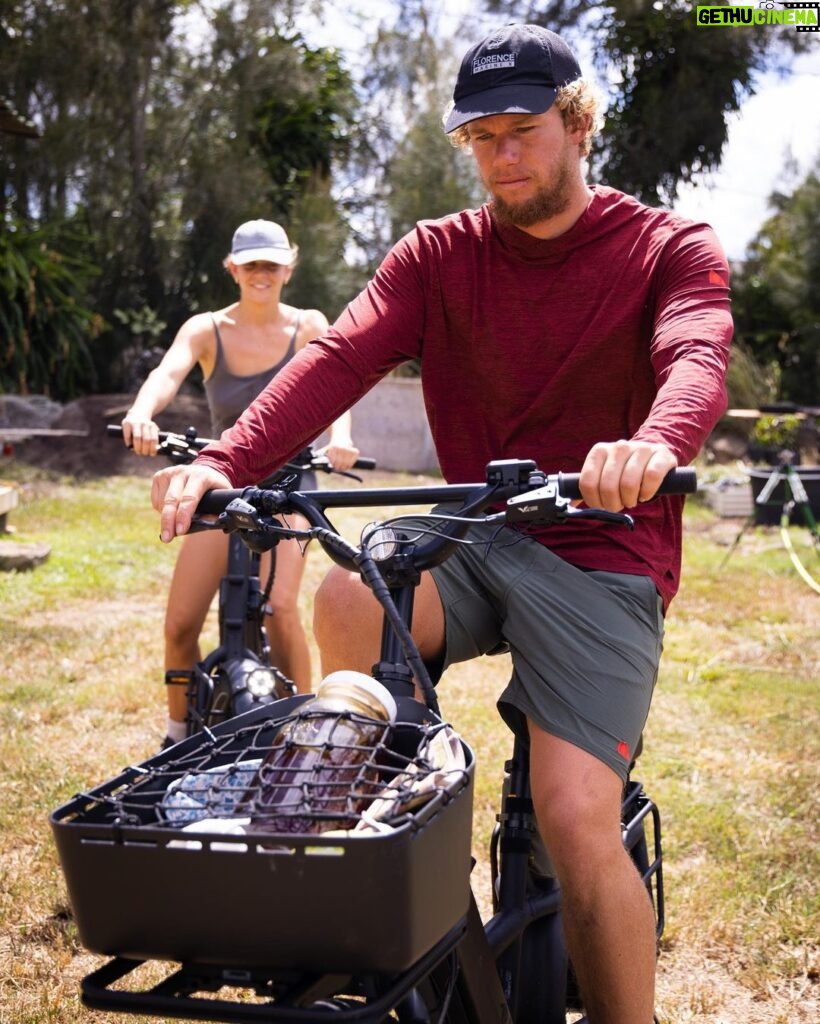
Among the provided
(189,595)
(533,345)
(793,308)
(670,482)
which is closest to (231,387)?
(189,595)

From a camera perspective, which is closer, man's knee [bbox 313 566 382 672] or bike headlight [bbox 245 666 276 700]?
man's knee [bbox 313 566 382 672]

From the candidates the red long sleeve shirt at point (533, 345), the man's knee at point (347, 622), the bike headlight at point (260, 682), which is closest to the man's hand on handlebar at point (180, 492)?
the red long sleeve shirt at point (533, 345)

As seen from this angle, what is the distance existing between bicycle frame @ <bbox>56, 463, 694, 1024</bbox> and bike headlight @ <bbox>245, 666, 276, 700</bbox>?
137cm

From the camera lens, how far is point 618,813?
7.06ft

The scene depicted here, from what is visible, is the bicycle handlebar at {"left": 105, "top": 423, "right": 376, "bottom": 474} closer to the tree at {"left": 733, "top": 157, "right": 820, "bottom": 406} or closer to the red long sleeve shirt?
the red long sleeve shirt

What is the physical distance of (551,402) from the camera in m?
2.43

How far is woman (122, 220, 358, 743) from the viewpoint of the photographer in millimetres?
4441

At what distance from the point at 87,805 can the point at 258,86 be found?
18.6 m

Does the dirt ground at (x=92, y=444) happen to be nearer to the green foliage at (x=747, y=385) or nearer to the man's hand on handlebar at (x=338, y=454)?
the green foliage at (x=747, y=385)

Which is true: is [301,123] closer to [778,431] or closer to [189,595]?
[778,431]

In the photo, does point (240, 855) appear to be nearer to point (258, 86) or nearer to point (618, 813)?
point (618, 813)

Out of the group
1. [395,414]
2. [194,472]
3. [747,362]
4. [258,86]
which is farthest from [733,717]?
[258,86]

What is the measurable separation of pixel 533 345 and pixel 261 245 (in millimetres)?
2513

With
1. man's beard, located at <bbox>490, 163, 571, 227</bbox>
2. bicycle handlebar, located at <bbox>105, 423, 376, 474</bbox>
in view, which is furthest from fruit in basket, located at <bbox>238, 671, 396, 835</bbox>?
bicycle handlebar, located at <bbox>105, 423, 376, 474</bbox>
